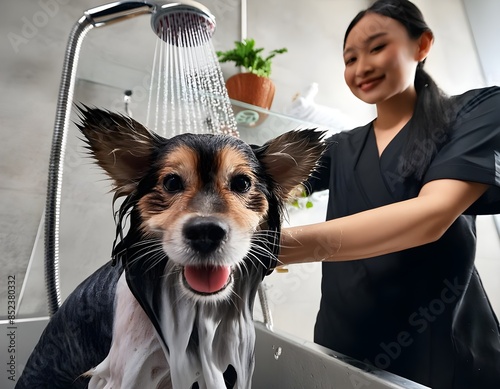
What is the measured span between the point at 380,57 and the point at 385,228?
0.82ft

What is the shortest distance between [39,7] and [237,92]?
427mm

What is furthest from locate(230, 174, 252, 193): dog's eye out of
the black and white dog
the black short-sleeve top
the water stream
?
the black short-sleeve top

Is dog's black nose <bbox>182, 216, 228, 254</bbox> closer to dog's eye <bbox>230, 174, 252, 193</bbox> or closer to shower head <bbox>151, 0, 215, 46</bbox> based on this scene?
dog's eye <bbox>230, 174, 252, 193</bbox>

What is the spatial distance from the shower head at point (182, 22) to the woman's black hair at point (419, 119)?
26cm

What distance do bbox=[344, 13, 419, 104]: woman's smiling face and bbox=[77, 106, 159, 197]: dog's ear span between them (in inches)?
14.2

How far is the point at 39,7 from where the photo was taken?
683 millimetres

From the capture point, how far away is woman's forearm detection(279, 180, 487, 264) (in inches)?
14.1

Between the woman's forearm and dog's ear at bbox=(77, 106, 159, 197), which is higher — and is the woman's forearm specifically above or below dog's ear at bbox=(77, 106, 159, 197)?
below

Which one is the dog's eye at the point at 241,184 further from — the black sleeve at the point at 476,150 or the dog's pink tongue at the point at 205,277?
the black sleeve at the point at 476,150

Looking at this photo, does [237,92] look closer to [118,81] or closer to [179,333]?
[118,81]

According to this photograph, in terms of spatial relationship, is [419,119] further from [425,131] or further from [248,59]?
[248,59]

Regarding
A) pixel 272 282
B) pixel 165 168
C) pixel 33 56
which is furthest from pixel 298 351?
pixel 33 56

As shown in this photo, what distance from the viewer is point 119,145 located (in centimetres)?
26

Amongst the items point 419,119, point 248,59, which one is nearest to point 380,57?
point 419,119
